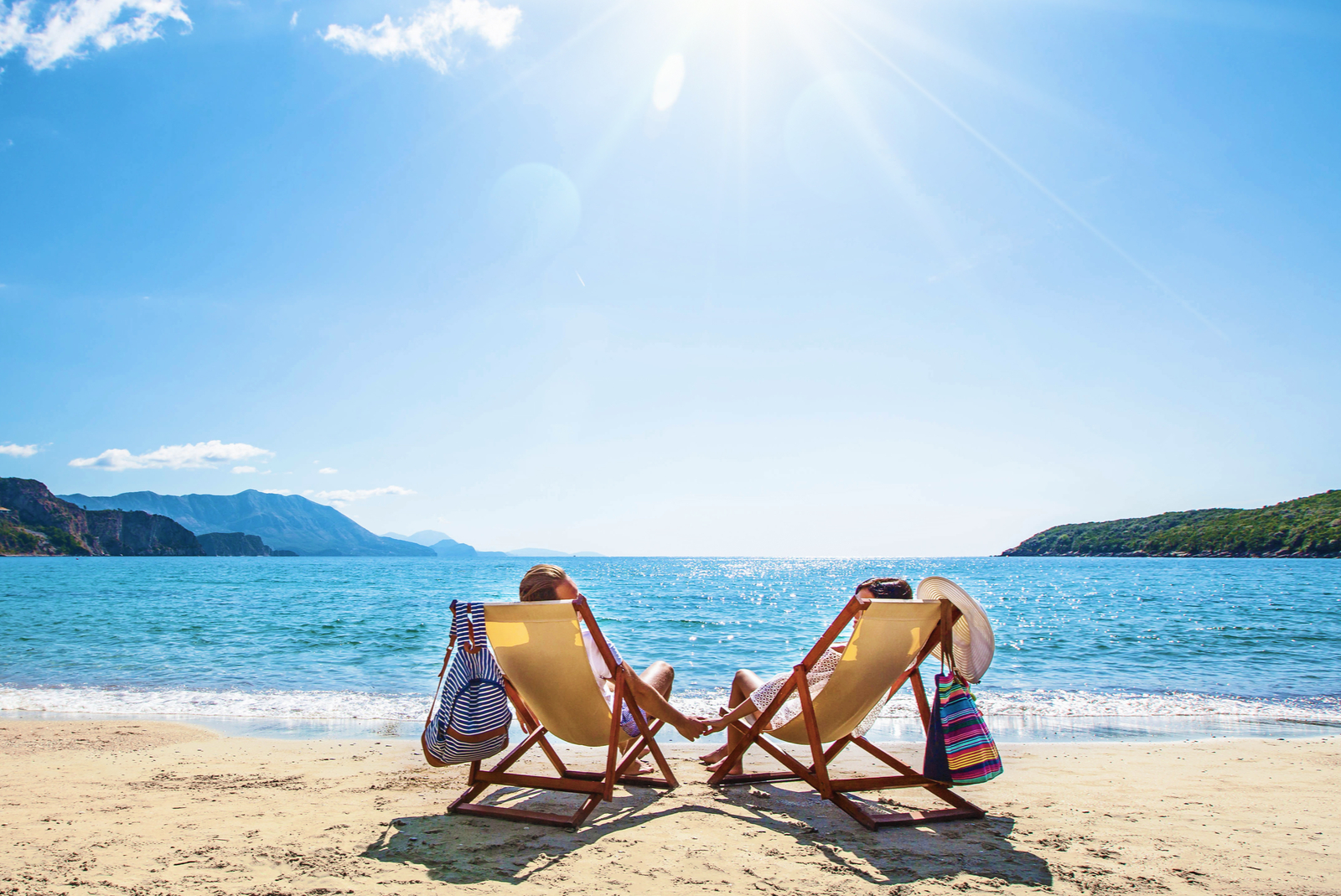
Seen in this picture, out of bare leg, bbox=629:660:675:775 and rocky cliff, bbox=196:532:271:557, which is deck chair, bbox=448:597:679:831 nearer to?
bare leg, bbox=629:660:675:775

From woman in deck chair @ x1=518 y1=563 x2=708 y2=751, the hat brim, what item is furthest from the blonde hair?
the hat brim

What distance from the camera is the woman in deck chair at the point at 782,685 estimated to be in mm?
3775

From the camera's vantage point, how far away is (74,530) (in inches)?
4321

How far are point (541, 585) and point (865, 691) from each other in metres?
1.83

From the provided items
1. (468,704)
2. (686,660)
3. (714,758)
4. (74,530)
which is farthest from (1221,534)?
(74,530)

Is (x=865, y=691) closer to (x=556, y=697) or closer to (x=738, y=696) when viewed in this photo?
(x=738, y=696)

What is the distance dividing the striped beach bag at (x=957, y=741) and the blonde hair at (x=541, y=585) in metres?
2.03

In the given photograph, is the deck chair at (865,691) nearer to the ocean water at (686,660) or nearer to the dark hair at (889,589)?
the dark hair at (889,589)

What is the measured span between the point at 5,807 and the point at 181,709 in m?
4.27

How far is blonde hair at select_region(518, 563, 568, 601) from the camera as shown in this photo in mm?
3828

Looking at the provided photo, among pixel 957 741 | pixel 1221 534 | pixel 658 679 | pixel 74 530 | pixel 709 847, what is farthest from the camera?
pixel 74 530

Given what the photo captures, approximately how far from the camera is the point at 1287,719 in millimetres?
7082

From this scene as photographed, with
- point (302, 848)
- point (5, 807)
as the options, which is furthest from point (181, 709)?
point (302, 848)

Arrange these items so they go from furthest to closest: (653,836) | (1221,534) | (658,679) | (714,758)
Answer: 1. (1221,534)
2. (714,758)
3. (658,679)
4. (653,836)
